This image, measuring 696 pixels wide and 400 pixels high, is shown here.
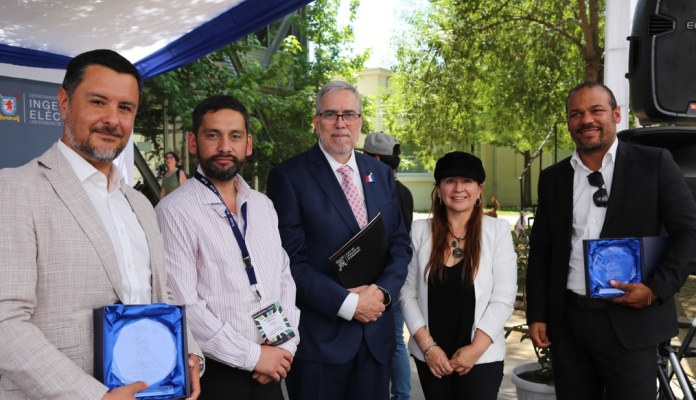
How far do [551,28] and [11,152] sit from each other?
9.34 meters

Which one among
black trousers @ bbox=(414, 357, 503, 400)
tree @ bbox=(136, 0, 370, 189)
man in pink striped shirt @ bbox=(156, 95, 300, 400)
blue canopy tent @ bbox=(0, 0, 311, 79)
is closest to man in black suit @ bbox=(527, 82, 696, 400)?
black trousers @ bbox=(414, 357, 503, 400)

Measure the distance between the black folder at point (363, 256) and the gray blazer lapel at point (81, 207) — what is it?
3.59 feet

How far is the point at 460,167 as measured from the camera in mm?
3018

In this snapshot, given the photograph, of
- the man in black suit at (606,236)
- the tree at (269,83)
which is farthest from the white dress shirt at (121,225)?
the tree at (269,83)

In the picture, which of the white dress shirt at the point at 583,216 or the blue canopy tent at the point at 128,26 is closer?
the white dress shirt at the point at 583,216

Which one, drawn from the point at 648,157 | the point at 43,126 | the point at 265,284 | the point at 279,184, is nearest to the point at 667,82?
the point at 648,157

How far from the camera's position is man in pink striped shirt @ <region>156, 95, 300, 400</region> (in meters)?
2.41

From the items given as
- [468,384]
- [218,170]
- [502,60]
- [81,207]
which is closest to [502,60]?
[502,60]

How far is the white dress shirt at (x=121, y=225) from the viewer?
1.88 meters

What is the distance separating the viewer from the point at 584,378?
306 cm

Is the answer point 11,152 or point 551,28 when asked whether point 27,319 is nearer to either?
point 11,152

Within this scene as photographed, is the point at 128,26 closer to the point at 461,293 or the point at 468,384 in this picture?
the point at 461,293

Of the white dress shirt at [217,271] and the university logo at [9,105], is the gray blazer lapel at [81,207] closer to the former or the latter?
the white dress shirt at [217,271]

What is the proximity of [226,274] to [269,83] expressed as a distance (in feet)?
29.3
